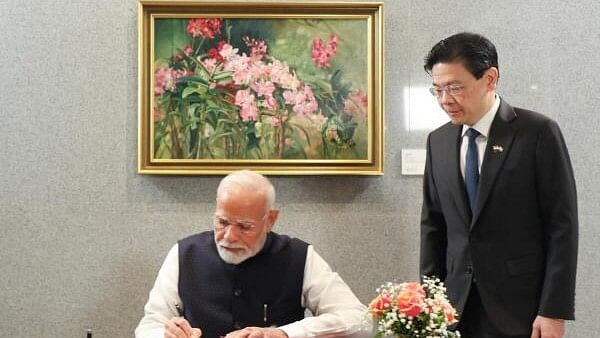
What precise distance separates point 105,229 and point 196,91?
74 cm

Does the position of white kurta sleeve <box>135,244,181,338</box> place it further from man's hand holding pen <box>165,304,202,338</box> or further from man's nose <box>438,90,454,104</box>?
man's nose <box>438,90,454,104</box>

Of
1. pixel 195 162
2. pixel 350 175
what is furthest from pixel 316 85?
pixel 195 162

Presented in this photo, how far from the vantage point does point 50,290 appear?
130 inches

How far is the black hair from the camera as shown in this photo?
2479 millimetres

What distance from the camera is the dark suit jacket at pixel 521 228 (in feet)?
7.80

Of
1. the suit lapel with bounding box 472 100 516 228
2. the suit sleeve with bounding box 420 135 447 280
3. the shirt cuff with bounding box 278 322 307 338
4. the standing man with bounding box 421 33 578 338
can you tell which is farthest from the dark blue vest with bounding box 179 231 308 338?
the suit lapel with bounding box 472 100 516 228

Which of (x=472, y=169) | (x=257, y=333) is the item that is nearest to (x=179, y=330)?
(x=257, y=333)

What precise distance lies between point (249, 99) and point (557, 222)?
1452 millimetres

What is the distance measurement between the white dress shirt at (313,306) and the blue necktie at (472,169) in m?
0.57

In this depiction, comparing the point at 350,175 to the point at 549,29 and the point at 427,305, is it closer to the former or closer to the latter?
the point at 549,29

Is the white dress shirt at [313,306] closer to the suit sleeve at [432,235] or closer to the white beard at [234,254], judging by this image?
the white beard at [234,254]

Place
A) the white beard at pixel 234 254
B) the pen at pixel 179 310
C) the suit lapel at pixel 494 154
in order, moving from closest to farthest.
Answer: the suit lapel at pixel 494 154 → the white beard at pixel 234 254 → the pen at pixel 179 310

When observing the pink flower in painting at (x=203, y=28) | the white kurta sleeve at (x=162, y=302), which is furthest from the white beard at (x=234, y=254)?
the pink flower in painting at (x=203, y=28)

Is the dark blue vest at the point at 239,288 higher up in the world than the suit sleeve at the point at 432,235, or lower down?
lower down
